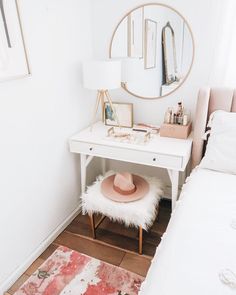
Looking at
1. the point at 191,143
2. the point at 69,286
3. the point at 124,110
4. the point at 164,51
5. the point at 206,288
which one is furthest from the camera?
the point at 124,110

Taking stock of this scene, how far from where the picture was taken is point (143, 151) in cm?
173

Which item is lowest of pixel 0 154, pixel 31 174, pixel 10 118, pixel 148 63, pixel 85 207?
pixel 85 207

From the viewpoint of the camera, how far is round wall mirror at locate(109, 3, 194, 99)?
6.16ft

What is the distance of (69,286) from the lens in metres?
1.55

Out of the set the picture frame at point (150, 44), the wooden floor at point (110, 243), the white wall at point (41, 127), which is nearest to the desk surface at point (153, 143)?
the white wall at point (41, 127)

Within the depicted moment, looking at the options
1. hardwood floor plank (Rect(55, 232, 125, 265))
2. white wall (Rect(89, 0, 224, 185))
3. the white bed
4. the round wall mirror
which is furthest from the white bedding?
the round wall mirror

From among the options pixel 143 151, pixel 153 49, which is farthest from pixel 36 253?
pixel 153 49

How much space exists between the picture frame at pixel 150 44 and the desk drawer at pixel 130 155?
78 centimetres

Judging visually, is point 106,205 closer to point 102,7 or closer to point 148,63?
point 148,63

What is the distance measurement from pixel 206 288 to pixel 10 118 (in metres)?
1.27

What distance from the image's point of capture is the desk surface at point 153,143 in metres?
1.71

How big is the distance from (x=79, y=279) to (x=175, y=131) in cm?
125

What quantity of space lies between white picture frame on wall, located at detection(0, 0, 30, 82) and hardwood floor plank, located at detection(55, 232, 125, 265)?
50.3 inches

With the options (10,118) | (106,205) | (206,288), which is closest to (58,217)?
(106,205)
